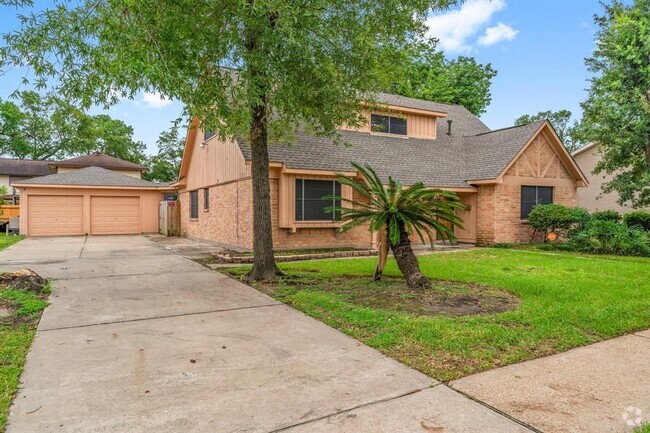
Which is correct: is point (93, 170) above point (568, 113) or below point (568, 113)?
below

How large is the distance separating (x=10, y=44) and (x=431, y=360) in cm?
685

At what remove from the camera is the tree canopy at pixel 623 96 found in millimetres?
14523

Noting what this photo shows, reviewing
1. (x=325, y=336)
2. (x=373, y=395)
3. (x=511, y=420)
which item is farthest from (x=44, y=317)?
(x=511, y=420)

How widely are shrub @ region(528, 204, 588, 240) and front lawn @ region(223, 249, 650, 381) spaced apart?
446cm

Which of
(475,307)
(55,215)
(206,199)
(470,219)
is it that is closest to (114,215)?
(55,215)

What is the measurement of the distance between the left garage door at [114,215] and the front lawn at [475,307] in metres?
15.1

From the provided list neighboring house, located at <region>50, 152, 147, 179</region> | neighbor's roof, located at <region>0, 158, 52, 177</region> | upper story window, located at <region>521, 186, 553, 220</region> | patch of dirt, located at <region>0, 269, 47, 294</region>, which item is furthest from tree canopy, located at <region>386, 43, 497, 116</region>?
neighbor's roof, located at <region>0, 158, 52, 177</region>

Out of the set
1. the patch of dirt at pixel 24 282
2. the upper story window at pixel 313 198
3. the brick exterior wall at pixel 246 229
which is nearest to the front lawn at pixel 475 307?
the brick exterior wall at pixel 246 229

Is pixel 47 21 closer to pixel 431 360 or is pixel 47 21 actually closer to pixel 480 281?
pixel 431 360

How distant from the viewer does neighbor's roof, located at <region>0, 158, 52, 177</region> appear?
35688 mm

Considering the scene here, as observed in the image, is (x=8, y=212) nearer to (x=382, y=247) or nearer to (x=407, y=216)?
(x=382, y=247)

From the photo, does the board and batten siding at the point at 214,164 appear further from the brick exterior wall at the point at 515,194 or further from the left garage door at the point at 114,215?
the brick exterior wall at the point at 515,194

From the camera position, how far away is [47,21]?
222 inches

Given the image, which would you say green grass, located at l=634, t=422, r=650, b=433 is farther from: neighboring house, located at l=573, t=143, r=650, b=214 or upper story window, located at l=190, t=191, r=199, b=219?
neighboring house, located at l=573, t=143, r=650, b=214
